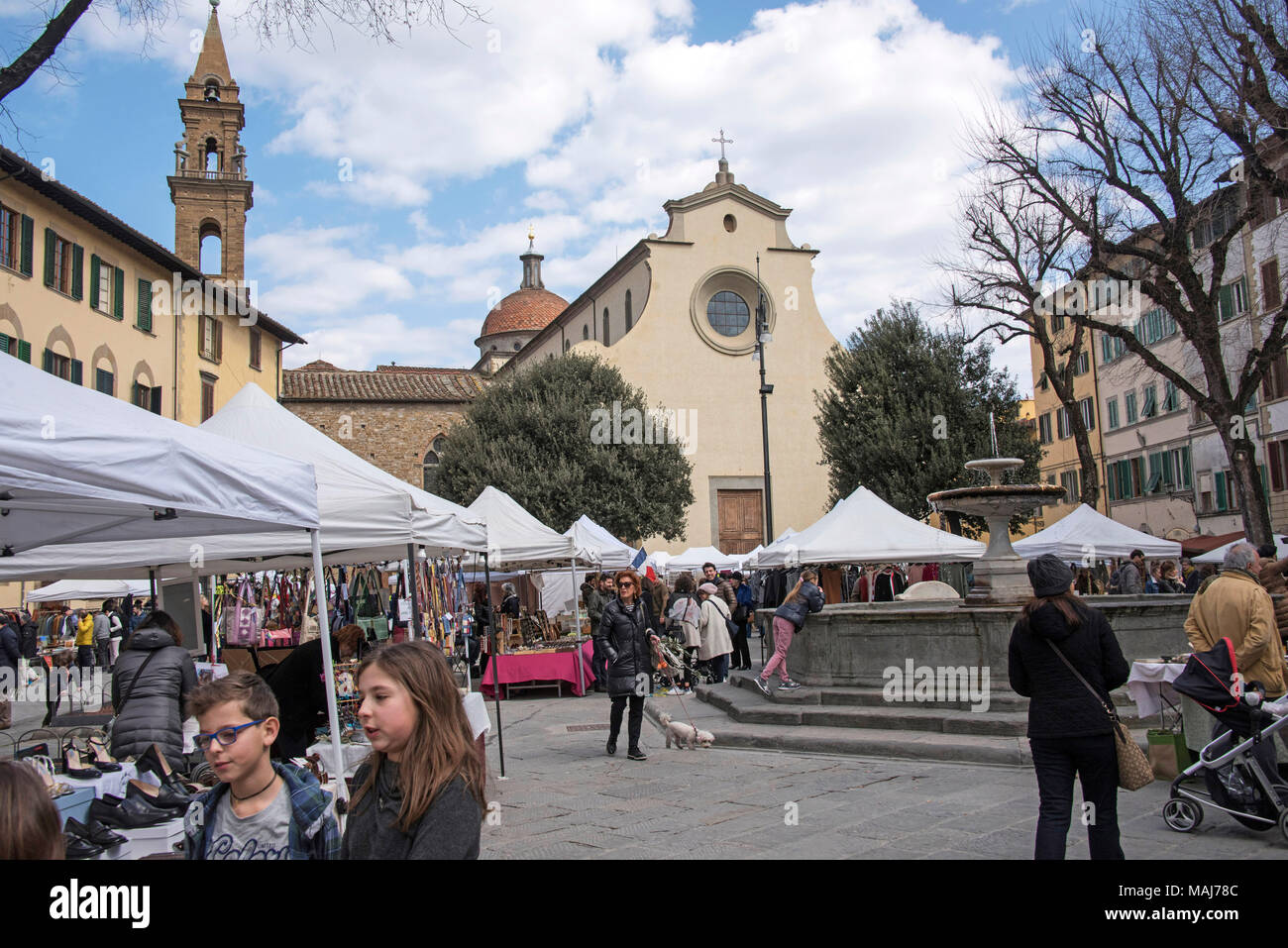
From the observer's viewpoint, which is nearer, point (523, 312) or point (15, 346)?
point (15, 346)

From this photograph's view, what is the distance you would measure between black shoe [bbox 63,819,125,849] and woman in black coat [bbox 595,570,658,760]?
17.0 feet

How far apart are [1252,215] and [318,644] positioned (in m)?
15.3

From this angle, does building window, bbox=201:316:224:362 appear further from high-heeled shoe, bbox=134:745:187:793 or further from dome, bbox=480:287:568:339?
dome, bbox=480:287:568:339

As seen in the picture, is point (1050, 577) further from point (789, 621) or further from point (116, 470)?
point (789, 621)

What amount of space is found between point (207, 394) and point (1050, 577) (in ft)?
105

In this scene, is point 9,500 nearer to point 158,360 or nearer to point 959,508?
point 959,508

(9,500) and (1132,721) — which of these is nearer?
(9,500)

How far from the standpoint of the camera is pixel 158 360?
29438 mm

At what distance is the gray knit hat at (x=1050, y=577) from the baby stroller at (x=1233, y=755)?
5.89 feet

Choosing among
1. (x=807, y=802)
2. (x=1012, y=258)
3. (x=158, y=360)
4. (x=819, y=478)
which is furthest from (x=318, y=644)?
(x=819, y=478)

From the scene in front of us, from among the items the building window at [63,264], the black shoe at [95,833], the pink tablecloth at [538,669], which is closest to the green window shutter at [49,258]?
the building window at [63,264]

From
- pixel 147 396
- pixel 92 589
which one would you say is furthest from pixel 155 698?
pixel 147 396

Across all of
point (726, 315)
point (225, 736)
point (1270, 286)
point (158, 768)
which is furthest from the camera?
point (726, 315)

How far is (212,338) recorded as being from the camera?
33.0 m
